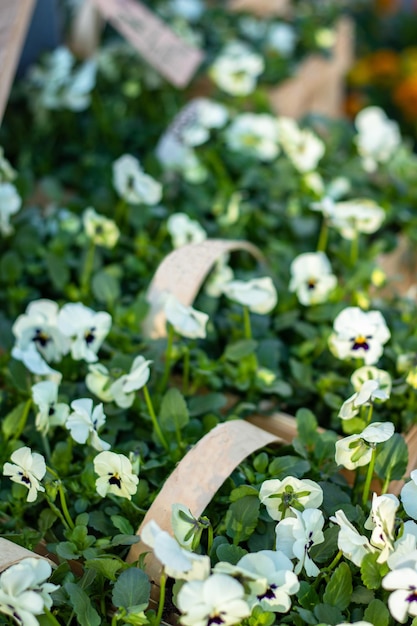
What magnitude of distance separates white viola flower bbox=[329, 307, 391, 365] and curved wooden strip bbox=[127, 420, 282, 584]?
0.22 metres

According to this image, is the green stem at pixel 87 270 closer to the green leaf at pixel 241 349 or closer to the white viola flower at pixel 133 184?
the white viola flower at pixel 133 184

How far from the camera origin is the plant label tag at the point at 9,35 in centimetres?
111

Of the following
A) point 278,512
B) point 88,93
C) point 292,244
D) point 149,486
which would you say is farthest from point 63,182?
point 278,512

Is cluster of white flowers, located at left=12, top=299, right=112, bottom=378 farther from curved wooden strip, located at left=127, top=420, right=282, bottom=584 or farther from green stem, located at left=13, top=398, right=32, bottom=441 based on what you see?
curved wooden strip, located at left=127, top=420, right=282, bottom=584

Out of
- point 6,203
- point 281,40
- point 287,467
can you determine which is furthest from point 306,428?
point 281,40

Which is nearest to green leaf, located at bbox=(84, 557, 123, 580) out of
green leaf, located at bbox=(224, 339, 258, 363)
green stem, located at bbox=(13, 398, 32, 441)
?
green stem, located at bbox=(13, 398, 32, 441)

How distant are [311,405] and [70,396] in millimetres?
299

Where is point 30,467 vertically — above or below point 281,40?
above

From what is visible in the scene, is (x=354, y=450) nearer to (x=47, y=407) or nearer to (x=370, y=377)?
(x=370, y=377)

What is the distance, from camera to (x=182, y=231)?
122 cm

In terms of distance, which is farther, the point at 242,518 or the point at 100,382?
the point at 100,382

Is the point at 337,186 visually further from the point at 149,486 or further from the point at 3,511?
the point at 3,511

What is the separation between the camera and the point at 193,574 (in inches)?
26.4

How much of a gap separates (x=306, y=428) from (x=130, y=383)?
0.64ft
